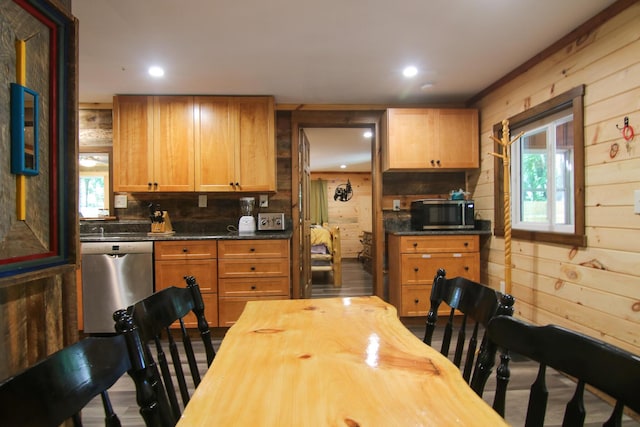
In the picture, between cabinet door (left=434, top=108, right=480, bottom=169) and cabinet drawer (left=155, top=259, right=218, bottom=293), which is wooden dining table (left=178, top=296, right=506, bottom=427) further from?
cabinet door (left=434, top=108, right=480, bottom=169)

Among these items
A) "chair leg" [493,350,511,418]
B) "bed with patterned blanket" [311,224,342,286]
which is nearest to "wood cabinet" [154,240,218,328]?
"bed with patterned blanket" [311,224,342,286]

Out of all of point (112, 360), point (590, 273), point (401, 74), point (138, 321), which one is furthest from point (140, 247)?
point (590, 273)

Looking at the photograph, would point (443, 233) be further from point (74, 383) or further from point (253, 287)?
point (74, 383)

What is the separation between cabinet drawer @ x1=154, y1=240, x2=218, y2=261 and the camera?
2.92 meters

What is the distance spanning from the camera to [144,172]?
Answer: 128 inches

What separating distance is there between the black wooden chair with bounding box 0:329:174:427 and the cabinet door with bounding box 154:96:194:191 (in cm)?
276

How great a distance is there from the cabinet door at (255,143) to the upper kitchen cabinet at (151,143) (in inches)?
19.1

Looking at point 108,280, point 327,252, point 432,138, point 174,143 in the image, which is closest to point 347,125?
point 432,138

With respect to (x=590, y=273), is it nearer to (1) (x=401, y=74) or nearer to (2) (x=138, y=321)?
(1) (x=401, y=74)

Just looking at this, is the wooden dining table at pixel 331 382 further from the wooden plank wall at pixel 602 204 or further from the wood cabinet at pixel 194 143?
the wood cabinet at pixel 194 143

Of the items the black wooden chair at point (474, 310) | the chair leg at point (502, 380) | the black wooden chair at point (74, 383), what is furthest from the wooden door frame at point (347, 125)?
the black wooden chair at point (74, 383)

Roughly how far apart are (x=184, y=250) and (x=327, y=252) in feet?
9.85

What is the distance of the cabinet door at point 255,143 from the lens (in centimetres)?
331

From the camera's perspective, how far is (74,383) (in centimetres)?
58
